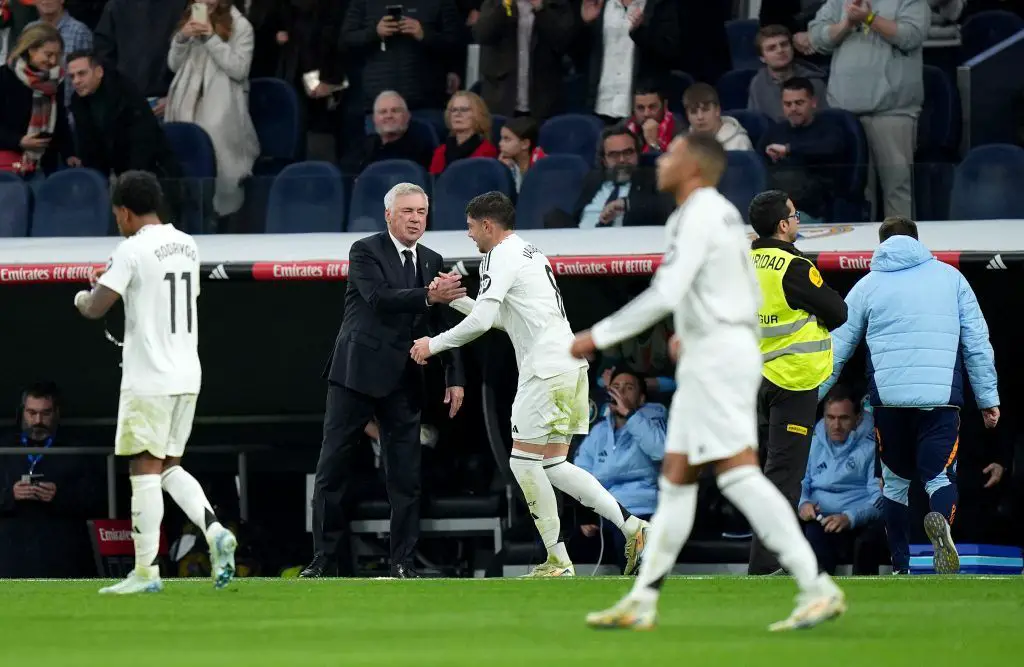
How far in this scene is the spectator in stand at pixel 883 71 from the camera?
1296cm

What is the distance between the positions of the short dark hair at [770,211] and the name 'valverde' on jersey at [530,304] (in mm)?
1092

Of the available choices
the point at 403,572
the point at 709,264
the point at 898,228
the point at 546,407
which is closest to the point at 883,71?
the point at 898,228

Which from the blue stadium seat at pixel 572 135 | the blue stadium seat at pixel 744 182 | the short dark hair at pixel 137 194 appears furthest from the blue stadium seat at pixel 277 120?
the short dark hair at pixel 137 194

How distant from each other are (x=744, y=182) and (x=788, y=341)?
249cm

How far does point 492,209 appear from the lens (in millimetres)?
9453

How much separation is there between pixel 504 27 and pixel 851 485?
4.84 m

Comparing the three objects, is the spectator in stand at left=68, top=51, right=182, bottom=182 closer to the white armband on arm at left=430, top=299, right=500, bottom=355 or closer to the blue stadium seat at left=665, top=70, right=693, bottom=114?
the blue stadium seat at left=665, top=70, right=693, bottom=114

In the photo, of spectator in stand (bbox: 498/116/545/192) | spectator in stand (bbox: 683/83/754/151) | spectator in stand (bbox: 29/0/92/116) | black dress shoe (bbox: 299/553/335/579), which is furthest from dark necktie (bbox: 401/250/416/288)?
spectator in stand (bbox: 29/0/92/116)

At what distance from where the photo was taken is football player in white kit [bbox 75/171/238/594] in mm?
8211

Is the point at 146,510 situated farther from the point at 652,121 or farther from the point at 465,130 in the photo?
the point at 652,121

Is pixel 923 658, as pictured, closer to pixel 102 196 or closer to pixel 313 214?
pixel 313 214

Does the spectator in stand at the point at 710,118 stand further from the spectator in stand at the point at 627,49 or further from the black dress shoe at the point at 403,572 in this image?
the black dress shoe at the point at 403,572

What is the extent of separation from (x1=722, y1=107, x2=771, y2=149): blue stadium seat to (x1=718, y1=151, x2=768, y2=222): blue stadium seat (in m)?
1.29

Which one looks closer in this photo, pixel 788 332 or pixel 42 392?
pixel 788 332
